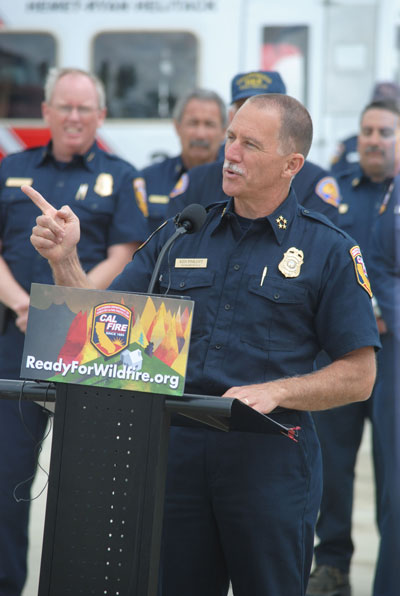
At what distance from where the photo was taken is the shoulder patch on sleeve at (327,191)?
3.83 meters

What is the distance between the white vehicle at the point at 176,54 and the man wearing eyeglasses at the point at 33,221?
10.8 feet

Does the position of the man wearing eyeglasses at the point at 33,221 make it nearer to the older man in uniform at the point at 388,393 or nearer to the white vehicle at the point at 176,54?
the older man in uniform at the point at 388,393

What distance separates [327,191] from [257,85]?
587 millimetres

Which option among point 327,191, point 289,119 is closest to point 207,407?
point 289,119

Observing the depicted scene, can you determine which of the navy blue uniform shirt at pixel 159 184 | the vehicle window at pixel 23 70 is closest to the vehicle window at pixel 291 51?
the vehicle window at pixel 23 70

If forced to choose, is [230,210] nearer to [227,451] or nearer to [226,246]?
[226,246]

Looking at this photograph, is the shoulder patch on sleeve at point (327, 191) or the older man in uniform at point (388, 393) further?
the older man in uniform at point (388, 393)

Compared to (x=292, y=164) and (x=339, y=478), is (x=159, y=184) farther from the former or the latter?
(x=292, y=164)

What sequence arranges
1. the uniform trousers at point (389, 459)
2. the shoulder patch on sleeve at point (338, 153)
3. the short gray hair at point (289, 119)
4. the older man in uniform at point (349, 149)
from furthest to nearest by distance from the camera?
the shoulder patch on sleeve at point (338, 153)
the older man in uniform at point (349, 149)
the uniform trousers at point (389, 459)
the short gray hair at point (289, 119)

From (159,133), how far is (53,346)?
5.57 meters

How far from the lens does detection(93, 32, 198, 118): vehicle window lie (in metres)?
7.55

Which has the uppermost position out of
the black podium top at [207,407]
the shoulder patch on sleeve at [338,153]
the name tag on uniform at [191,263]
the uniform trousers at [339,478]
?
the shoulder patch on sleeve at [338,153]

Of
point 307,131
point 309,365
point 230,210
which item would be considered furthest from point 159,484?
point 307,131

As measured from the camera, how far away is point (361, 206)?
4.82 meters
